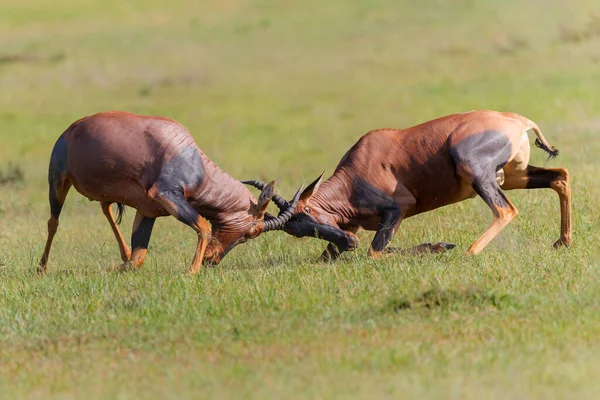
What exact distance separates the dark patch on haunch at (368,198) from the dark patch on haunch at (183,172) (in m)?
1.68

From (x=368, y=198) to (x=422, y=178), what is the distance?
63 cm

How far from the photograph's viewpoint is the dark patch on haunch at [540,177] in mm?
11828

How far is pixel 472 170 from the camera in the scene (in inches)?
444

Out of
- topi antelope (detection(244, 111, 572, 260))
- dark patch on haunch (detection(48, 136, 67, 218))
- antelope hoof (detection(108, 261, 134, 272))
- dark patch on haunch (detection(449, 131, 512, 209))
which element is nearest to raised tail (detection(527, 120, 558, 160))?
topi antelope (detection(244, 111, 572, 260))

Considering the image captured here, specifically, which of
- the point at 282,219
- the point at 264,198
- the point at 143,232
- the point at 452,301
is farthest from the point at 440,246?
the point at 143,232

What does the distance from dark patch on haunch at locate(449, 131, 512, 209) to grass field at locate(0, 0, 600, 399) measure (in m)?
0.59

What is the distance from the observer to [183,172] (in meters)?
11.5

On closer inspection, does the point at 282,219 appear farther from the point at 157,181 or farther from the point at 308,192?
the point at 157,181

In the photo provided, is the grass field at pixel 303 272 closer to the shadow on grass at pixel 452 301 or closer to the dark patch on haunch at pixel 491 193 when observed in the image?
the shadow on grass at pixel 452 301

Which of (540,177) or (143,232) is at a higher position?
(540,177)

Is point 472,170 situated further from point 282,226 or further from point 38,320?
point 38,320

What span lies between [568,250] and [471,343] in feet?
11.2

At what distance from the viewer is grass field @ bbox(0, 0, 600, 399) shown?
24.3 feet

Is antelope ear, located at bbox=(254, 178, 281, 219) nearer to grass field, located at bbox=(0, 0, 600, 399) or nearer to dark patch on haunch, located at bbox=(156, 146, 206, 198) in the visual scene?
grass field, located at bbox=(0, 0, 600, 399)
